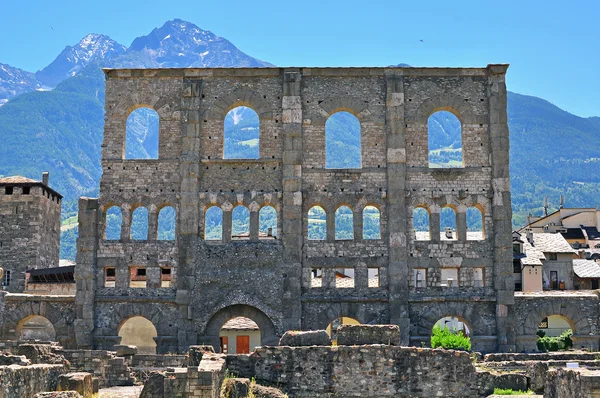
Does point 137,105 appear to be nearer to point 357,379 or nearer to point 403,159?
point 403,159

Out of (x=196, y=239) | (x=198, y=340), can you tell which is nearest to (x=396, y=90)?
(x=196, y=239)

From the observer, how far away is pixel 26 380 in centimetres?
2152

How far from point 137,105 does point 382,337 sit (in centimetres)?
2035

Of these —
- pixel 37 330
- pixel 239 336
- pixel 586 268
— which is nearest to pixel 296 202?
pixel 239 336

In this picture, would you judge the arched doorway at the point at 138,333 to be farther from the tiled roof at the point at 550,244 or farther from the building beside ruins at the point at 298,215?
the tiled roof at the point at 550,244

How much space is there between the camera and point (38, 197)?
53.8 metres

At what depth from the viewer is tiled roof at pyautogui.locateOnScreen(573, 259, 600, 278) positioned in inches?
2415

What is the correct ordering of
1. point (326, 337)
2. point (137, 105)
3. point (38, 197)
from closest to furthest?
1. point (326, 337)
2. point (137, 105)
3. point (38, 197)

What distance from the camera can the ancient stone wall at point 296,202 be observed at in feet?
133

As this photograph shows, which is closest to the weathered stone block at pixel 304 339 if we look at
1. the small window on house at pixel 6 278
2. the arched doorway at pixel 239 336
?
the arched doorway at pixel 239 336

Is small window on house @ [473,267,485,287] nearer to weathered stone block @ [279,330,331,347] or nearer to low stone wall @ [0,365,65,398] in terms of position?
weathered stone block @ [279,330,331,347]

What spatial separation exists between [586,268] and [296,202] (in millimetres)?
30223

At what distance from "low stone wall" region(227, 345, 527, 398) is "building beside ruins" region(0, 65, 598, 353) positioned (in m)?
13.1

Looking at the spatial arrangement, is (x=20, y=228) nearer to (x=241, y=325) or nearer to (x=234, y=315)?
(x=241, y=325)
